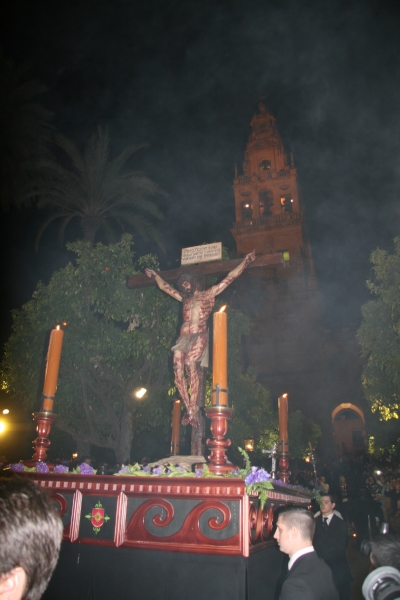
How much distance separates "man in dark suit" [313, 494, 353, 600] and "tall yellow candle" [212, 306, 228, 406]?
10.7 ft

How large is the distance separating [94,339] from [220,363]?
272 inches

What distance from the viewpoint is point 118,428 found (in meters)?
11.7

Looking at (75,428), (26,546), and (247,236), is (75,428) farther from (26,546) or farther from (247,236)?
(247,236)

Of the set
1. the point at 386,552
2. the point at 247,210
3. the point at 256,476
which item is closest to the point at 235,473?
the point at 256,476

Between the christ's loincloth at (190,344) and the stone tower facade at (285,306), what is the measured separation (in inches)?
858

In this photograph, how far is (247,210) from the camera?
131ft

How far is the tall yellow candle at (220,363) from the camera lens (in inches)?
178

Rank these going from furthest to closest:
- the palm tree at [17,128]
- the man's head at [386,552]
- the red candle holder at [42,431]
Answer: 1. the palm tree at [17,128]
2. the red candle holder at [42,431]
3. the man's head at [386,552]

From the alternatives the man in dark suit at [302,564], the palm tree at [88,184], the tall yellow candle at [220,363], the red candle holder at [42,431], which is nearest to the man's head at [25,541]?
the man in dark suit at [302,564]

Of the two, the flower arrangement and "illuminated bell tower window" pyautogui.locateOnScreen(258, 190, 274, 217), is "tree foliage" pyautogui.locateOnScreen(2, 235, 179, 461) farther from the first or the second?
"illuminated bell tower window" pyautogui.locateOnScreen(258, 190, 274, 217)

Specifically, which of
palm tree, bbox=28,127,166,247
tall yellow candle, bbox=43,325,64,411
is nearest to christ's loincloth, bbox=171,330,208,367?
tall yellow candle, bbox=43,325,64,411

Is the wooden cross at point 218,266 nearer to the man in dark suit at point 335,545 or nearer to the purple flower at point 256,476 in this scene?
the purple flower at point 256,476

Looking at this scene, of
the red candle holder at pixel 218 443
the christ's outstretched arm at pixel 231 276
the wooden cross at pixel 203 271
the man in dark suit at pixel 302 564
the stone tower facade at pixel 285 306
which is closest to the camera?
the man in dark suit at pixel 302 564

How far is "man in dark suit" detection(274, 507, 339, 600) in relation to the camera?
2.69 metres
